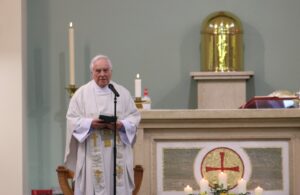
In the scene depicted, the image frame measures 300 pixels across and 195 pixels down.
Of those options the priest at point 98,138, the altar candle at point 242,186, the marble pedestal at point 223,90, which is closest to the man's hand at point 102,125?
the priest at point 98,138

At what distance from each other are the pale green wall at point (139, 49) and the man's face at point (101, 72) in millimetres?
1664

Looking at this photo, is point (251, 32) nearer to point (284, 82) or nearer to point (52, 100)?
point (284, 82)

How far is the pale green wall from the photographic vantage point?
6.39m

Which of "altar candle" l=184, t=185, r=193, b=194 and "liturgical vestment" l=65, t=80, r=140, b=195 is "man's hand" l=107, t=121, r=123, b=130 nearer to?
"liturgical vestment" l=65, t=80, r=140, b=195

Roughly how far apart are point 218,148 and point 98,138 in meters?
1.05

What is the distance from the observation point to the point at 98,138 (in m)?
4.68

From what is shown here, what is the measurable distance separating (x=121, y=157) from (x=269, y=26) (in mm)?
2310

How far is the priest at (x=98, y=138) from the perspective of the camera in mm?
4645

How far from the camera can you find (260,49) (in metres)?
6.43

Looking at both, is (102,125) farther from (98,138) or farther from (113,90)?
(113,90)

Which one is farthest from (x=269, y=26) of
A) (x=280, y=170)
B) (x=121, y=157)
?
(x=121, y=157)

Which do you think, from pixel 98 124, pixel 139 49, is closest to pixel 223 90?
pixel 139 49

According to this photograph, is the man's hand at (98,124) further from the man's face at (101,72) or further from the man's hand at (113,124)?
the man's face at (101,72)

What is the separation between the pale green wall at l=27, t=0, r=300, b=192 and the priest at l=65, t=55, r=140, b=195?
63.7 inches
